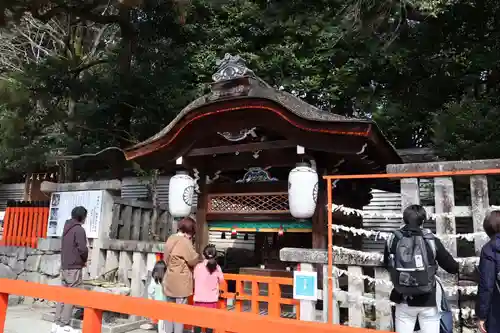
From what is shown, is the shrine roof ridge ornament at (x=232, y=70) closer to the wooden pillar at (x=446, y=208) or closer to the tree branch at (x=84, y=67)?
the wooden pillar at (x=446, y=208)

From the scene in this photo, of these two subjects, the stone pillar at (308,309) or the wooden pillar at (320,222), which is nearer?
the stone pillar at (308,309)

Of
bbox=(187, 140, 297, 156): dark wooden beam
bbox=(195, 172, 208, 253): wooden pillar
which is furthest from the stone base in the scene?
bbox=(187, 140, 297, 156): dark wooden beam

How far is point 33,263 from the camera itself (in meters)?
9.17

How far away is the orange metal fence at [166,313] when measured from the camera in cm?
226

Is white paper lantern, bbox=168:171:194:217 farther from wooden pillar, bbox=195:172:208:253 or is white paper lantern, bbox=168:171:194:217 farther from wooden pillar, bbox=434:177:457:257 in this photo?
wooden pillar, bbox=434:177:457:257

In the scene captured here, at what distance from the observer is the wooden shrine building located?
20.7 feet

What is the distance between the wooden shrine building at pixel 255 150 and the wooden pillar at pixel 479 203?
1637mm

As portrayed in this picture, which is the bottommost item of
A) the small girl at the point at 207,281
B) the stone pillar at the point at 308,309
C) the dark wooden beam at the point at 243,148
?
the stone pillar at the point at 308,309

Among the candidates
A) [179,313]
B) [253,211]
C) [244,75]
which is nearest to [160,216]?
[253,211]

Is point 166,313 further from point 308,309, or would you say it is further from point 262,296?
point 262,296

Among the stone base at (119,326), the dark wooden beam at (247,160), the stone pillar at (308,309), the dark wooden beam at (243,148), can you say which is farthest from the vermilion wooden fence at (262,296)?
the dark wooden beam at (243,148)

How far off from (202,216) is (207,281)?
2183 mm

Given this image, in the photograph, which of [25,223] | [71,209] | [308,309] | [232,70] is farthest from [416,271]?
[25,223]

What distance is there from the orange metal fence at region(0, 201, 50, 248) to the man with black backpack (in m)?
8.33
